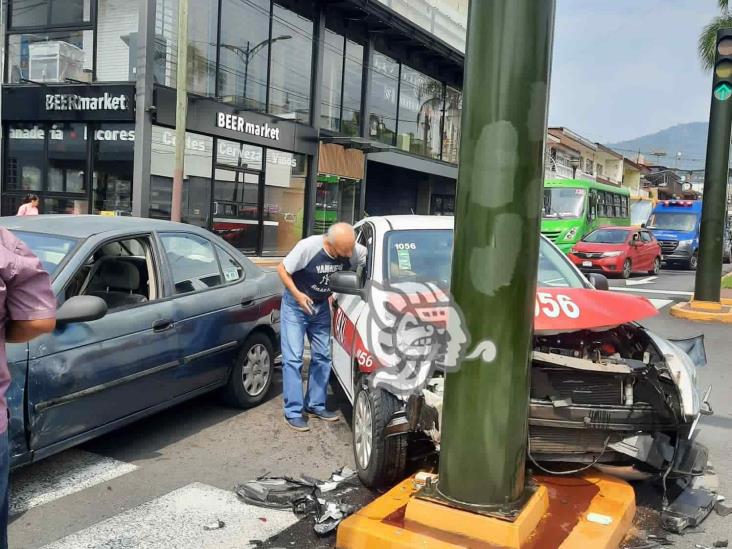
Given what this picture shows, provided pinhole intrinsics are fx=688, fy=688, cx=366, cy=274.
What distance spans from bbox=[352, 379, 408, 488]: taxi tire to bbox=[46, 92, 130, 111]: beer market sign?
43.8ft

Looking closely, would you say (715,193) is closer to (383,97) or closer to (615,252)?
(615,252)

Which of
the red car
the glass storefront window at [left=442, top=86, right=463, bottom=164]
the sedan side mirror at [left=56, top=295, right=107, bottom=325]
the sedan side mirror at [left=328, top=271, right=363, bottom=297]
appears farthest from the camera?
the glass storefront window at [left=442, top=86, right=463, bottom=164]

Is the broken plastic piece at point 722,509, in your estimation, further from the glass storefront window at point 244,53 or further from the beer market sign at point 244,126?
the glass storefront window at point 244,53

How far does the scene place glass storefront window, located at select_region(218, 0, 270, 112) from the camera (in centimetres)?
1714

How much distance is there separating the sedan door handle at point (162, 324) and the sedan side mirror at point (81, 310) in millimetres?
1049

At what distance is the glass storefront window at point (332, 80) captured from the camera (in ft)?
68.8

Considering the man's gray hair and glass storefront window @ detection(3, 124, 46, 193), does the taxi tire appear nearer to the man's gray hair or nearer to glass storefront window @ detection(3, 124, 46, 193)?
the man's gray hair

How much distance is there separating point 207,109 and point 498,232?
48.7 ft

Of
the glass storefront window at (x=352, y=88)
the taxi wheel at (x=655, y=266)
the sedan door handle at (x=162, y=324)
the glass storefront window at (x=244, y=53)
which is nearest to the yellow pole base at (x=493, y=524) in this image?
the sedan door handle at (x=162, y=324)

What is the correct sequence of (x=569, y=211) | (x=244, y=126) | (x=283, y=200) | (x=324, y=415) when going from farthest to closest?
1. (x=569, y=211)
2. (x=283, y=200)
3. (x=244, y=126)
4. (x=324, y=415)

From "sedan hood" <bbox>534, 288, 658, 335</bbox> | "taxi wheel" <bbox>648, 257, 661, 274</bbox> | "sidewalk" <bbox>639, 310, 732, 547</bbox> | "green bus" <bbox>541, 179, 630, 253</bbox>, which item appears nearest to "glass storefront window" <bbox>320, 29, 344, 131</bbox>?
"green bus" <bbox>541, 179, 630, 253</bbox>

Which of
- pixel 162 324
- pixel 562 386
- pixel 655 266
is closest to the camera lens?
pixel 562 386

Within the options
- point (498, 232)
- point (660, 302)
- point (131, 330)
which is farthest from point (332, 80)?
point (498, 232)

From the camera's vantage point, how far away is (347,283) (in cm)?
468
